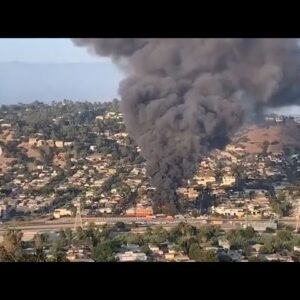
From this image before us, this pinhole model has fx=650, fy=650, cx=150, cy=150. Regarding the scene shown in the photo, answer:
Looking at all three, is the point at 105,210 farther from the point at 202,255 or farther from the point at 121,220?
the point at 202,255

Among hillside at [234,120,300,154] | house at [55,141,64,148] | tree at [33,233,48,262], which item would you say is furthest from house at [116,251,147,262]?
hillside at [234,120,300,154]

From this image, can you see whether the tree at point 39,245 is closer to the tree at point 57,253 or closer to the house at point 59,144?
the tree at point 57,253

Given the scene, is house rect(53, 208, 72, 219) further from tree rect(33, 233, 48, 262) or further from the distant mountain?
the distant mountain

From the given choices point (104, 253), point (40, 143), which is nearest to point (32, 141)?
point (40, 143)

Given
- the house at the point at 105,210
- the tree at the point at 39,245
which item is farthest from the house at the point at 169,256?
the tree at the point at 39,245
